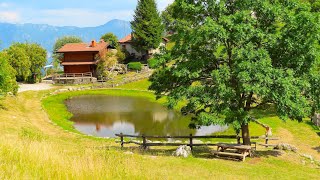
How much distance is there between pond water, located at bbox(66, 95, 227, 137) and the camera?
129ft

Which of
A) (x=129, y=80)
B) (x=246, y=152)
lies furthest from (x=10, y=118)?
(x=129, y=80)

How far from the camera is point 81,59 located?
261 ft

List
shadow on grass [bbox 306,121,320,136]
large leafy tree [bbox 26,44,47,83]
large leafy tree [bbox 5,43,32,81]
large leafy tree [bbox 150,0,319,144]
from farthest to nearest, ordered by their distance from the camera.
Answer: large leafy tree [bbox 26,44,47,83], large leafy tree [bbox 5,43,32,81], shadow on grass [bbox 306,121,320,136], large leafy tree [bbox 150,0,319,144]

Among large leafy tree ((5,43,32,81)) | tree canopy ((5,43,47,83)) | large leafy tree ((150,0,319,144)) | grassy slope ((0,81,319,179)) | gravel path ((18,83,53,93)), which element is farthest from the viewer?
tree canopy ((5,43,47,83))

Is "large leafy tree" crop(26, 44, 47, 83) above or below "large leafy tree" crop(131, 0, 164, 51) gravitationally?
below

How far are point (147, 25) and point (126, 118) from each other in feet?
132

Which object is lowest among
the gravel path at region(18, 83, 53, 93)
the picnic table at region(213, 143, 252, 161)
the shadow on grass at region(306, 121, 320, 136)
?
the shadow on grass at region(306, 121, 320, 136)

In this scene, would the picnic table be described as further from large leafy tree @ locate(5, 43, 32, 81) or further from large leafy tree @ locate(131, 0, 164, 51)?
large leafy tree @ locate(131, 0, 164, 51)

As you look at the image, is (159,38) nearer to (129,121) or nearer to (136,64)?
(136,64)

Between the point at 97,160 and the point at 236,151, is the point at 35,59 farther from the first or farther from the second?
the point at 97,160

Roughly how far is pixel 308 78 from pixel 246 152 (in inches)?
254

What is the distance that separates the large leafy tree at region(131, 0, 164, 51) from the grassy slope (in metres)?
35.2

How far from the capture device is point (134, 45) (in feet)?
280

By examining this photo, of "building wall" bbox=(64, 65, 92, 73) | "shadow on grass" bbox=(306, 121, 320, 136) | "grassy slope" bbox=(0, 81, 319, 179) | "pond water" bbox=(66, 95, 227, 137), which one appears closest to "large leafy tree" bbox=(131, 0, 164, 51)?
"building wall" bbox=(64, 65, 92, 73)
